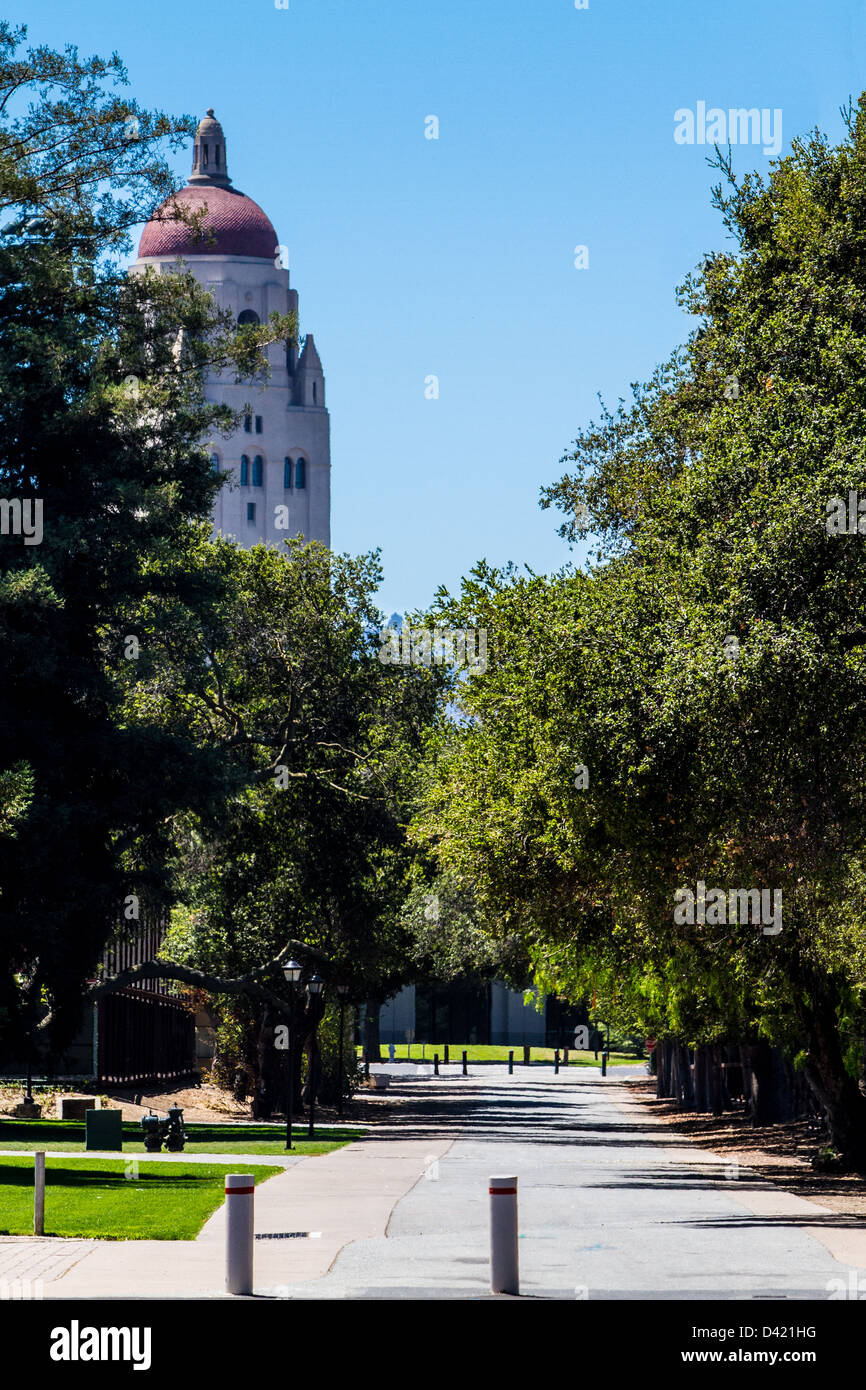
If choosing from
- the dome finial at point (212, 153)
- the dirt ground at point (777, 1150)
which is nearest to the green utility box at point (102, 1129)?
the dirt ground at point (777, 1150)

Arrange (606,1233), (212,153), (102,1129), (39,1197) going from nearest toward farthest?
(39,1197) → (606,1233) → (102,1129) → (212,153)

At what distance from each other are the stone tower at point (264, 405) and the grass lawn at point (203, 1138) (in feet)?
361

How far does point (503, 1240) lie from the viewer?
11.6 meters

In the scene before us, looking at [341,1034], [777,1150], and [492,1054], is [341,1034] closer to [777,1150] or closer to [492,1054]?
[777,1150]

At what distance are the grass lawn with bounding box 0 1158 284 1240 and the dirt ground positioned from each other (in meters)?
6.89

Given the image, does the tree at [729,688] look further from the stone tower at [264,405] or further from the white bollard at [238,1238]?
the stone tower at [264,405]

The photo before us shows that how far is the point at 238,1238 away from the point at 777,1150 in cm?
2208

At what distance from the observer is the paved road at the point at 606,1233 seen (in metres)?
12.2

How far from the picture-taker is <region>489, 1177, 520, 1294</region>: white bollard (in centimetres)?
1146

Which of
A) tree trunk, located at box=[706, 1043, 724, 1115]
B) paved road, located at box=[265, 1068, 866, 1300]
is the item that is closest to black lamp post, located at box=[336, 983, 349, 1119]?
tree trunk, located at box=[706, 1043, 724, 1115]

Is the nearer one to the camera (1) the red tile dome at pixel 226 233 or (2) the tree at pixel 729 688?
(2) the tree at pixel 729 688

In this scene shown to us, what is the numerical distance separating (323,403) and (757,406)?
138 m

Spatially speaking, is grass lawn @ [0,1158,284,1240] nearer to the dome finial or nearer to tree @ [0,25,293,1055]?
tree @ [0,25,293,1055]

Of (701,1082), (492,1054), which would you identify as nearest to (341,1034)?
(701,1082)
